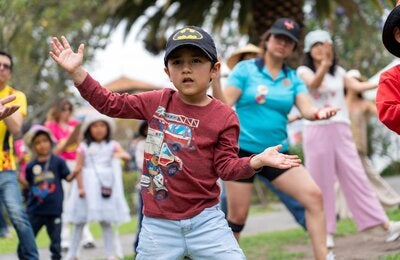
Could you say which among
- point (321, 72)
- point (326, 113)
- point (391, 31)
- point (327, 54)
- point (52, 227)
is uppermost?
point (327, 54)

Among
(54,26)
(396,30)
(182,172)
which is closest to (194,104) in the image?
(182,172)

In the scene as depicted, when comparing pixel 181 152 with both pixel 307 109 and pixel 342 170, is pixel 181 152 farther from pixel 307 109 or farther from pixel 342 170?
pixel 342 170

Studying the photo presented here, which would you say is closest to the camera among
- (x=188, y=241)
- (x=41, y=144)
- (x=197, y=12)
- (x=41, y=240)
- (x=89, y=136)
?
(x=188, y=241)

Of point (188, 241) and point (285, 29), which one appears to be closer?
point (188, 241)

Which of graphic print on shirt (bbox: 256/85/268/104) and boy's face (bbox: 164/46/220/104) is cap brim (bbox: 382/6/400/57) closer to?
boy's face (bbox: 164/46/220/104)

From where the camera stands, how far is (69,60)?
4000mm

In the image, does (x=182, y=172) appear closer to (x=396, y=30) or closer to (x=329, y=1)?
(x=396, y=30)

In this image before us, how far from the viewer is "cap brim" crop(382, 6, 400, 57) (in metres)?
4.13

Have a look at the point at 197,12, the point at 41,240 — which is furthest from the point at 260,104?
the point at 197,12

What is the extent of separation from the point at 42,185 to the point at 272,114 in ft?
8.27

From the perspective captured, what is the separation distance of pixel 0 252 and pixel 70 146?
56.4 inches

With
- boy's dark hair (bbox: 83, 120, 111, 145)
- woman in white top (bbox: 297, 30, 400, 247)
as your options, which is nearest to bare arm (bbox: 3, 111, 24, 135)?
boy's dark hair (bbox: 83, 120, 111, 145)

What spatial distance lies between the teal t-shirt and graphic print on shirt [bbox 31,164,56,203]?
2.26 metres

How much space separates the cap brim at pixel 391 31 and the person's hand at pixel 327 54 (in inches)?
105
